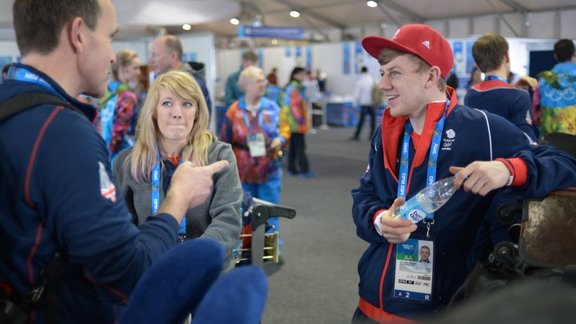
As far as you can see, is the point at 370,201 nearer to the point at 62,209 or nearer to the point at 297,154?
the point at 62,209

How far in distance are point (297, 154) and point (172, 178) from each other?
25.5 feet

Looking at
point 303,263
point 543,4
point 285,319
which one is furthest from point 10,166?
point 543,4

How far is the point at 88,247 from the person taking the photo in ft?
4.09

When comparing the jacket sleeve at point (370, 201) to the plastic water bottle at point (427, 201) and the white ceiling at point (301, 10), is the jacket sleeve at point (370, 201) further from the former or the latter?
the white ceiling at point (301, 10)

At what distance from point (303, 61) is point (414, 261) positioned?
18047 millimetres

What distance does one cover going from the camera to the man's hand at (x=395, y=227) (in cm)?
179

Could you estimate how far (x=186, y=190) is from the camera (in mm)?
1577

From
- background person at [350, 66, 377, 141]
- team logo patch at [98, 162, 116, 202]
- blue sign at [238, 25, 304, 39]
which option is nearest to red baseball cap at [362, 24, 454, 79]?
team logo patch at [98, 162, 116, 202]

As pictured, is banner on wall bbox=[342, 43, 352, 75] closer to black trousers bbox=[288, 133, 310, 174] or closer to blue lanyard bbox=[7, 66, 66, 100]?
black trousers bbox=[288, 133, 310, 174]

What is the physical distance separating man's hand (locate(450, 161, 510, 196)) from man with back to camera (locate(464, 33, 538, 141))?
86.2 inches

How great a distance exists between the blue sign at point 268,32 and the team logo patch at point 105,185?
46.1 feet

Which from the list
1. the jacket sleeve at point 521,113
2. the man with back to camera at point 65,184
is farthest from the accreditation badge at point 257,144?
the man with back to camera at point 65,184

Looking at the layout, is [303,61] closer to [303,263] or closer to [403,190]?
[303,263]

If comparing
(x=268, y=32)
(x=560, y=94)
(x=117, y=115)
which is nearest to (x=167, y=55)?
(x=117, y=115)
